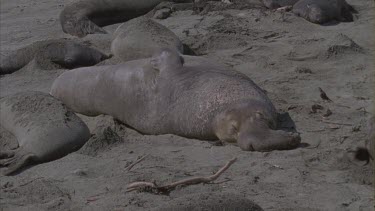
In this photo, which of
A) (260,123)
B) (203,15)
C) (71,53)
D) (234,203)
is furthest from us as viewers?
(203,15)

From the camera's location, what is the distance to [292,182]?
4316 millimetres

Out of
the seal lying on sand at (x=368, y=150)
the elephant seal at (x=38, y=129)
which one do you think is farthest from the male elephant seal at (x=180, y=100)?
the seal lying on sand at (x=368, y=150)

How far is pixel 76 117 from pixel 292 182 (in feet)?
6.58

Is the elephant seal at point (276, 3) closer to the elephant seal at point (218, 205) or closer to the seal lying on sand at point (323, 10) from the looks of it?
the seal lying on sand at point (323, 10)

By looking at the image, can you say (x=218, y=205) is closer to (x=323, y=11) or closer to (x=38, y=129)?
(x=38, y=129)

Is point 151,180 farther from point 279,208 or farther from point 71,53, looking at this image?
point 71,53

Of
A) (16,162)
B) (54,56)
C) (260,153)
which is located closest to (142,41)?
(54,56)

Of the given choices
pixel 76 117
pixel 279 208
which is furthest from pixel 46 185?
pixel 279 208

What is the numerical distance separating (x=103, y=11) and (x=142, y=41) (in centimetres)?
232

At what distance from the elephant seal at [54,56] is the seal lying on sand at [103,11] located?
1.22 meters

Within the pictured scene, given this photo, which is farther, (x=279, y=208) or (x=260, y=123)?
(x=260, y=123)

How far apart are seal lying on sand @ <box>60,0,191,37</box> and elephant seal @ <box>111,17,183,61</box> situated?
4.73 feet

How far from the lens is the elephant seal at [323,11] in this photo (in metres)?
7.98

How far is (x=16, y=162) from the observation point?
5227 millimetres
